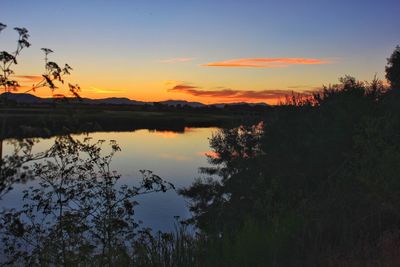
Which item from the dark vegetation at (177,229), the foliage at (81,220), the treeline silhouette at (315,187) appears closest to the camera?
the dark vegetation at (177,229)

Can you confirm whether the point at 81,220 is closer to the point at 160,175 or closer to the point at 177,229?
the point at 177,229

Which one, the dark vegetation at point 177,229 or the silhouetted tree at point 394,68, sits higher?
the silhouetted tree at point 394,68

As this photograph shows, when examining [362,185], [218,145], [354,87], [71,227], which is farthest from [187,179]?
[71,227]

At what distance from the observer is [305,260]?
8602 millimetres

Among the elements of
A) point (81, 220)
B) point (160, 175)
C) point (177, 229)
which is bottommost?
point (160, 175)

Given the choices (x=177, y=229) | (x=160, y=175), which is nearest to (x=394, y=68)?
(x=160, y=175)

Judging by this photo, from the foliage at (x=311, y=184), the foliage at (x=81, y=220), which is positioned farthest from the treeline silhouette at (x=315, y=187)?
the foliage at (x=81, y=220)

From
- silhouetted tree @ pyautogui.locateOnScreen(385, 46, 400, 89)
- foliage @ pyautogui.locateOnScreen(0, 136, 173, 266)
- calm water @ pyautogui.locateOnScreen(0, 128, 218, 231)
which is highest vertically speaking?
silhouetted tree @ pyautogui.locateOnScreen(385, 46, 400, 89)

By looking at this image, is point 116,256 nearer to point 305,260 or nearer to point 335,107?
point 305,260

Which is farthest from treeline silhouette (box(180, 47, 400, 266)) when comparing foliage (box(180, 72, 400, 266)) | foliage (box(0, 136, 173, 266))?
foliage (box(0, 136, 173, 266))

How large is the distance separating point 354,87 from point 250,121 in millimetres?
20988

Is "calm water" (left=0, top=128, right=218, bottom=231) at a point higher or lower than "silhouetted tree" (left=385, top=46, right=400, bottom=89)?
lower

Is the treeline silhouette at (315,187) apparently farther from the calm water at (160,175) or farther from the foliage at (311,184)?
the calm water at (160,175)

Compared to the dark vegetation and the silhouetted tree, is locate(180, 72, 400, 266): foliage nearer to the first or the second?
the dark vegetation
